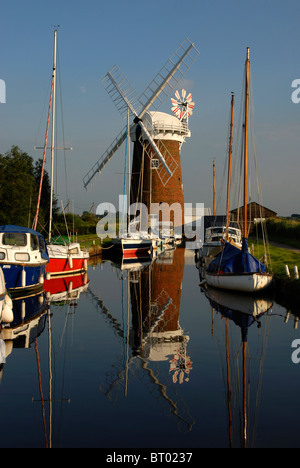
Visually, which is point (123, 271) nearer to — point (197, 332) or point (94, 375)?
point (197, 332)

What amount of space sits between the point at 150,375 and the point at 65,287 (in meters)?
15.8

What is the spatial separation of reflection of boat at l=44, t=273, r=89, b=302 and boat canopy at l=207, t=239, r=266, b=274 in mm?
7230

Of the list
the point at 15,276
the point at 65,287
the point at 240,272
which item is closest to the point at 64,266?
the point at 65,287

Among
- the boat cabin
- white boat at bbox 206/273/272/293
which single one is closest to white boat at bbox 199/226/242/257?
white boat at bbox 206/273/272/293

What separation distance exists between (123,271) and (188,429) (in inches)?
1103

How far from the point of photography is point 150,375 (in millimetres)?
11547

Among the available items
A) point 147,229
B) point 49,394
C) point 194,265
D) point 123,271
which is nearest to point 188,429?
point 49,394

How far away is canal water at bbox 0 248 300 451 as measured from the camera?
8292 mm

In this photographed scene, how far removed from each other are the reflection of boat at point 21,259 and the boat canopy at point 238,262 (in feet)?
28.5

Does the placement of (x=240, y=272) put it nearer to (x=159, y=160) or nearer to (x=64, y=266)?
(x=64, y=266)

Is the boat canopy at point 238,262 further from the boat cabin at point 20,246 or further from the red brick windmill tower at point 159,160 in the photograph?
the red brick windmill tower at point 159,160

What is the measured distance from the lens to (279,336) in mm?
15406

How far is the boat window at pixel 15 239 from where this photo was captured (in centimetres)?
2314

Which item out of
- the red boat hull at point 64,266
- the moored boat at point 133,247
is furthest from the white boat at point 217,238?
the moored boat at point 133,247
